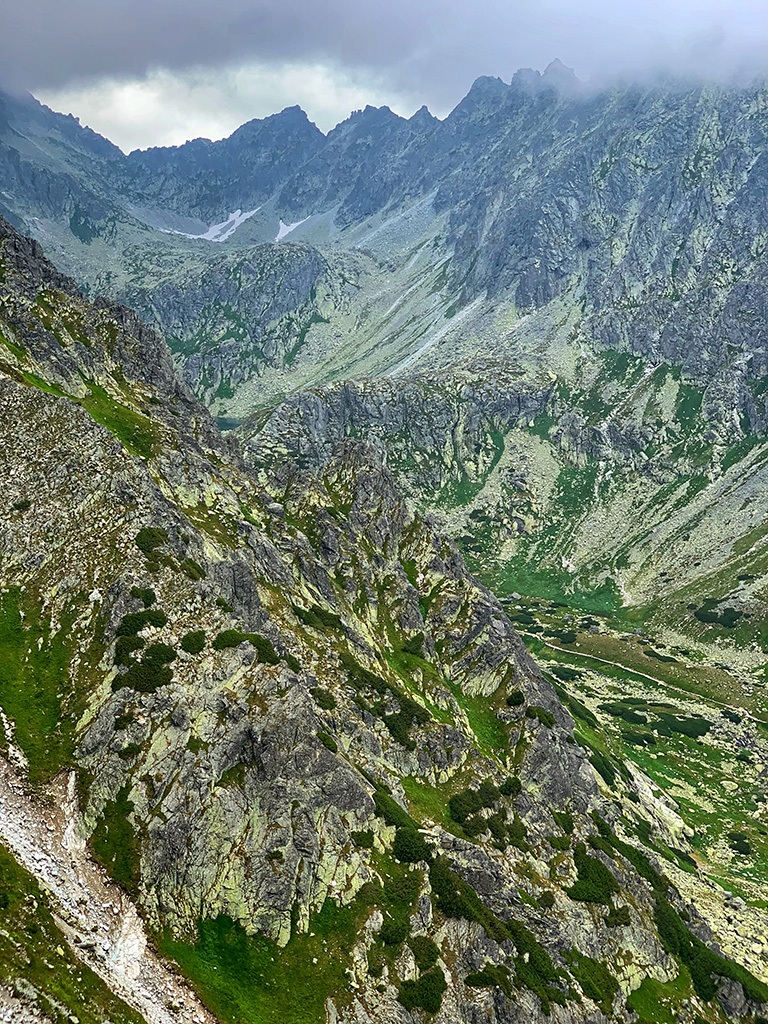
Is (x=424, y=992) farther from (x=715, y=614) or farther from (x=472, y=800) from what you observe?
(x=715, y=614)

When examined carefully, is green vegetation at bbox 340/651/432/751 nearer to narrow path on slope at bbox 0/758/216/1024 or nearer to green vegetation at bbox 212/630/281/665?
green vegetation at bbox 212/630/281/665

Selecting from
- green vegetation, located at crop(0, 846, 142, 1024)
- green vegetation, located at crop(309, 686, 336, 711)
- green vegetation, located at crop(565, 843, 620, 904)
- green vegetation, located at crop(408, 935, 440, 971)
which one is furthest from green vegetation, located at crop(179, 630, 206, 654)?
green vegetation, located at crop(565, 843, 620, 904)

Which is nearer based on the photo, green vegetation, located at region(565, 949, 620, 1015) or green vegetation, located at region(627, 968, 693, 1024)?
green vegetation, located at region(565, 949, 620, 1015)

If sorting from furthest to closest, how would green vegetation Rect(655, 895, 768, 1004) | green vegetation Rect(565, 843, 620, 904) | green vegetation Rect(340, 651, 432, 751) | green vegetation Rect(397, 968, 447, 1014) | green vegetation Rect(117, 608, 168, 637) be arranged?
green vegetation Rect(340, 651, 432, 751) → green vegetation Rect(655, 895, 768, 1004) → green vegetation Rect(565, 843, 620, 904) → green vegetation Rect(117, 608, 168, 637) → green vegetation Rect(397, 968, 447, 1014)

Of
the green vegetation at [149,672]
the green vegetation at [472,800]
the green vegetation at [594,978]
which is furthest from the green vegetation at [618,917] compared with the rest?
the green vegetation at [149,672]

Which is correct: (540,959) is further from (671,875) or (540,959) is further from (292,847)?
(671,875)

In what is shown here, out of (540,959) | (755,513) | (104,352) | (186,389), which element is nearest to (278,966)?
(540,959)

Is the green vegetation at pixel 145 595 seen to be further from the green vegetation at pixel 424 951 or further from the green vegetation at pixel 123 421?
the green vegetation at pixel 424 951
